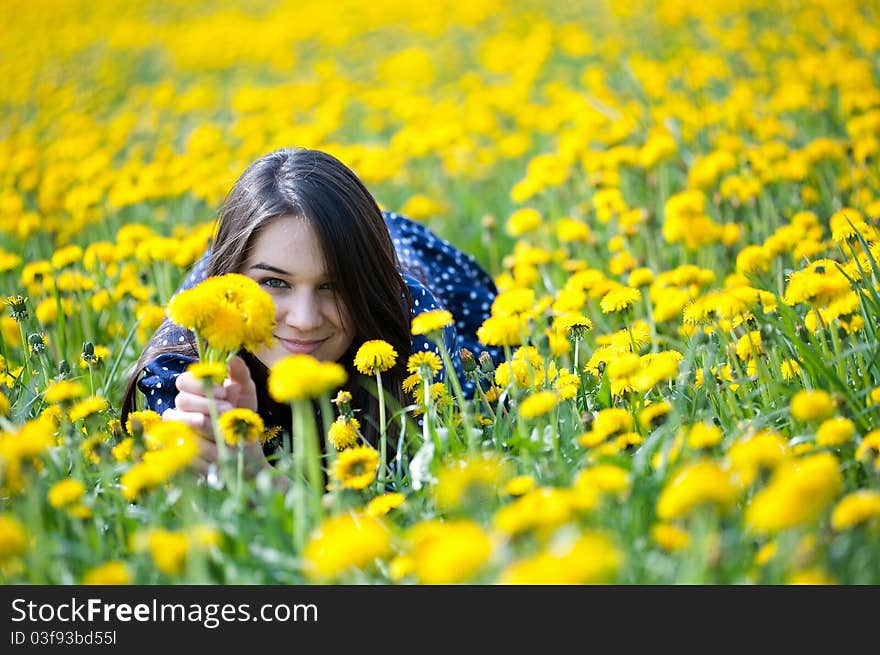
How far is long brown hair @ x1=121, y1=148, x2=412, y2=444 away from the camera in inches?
89.5

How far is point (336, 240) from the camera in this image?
2.26m

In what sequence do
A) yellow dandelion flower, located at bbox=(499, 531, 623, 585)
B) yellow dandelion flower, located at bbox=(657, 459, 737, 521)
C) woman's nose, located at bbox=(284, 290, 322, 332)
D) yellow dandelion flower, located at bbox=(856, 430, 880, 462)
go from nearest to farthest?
yellow dandelion flower, located at bbox=(499, 531, 623, 585) < yellow dandelion flower, located at bbox=(657, 459, 737, 521) < yellow dandelion flower, located at bbox=(856, 430, 880, 462) < woman's nose, located at bbox=(284, 290, 322, 332)

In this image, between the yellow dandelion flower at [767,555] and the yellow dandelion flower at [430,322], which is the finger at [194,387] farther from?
the yellow dandelion flower at [767,555]

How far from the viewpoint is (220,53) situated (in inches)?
285

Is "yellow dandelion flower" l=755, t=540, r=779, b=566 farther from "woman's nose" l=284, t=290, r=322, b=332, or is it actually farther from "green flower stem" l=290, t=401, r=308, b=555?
"woman's nose" l=284, t=290, r=322, b=332

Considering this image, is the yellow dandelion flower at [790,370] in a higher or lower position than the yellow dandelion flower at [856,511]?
higher

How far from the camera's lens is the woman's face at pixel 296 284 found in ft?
7.23

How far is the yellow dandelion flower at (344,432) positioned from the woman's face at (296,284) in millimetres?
310

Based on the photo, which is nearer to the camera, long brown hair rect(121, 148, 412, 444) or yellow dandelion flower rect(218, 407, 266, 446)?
yellow dandelion flower rect(218, 407, 266, 446)

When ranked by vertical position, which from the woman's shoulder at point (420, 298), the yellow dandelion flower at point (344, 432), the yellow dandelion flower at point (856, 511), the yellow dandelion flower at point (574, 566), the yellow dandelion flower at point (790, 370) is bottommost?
the yellow dandelion flower at point (574, 566)

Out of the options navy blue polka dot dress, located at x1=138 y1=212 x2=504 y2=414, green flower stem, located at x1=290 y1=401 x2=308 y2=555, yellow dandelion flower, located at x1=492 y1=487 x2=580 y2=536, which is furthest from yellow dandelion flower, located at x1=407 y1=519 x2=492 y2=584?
navy blue polka dot dress, located at x1=138 y1=212 x2=504 y2=414

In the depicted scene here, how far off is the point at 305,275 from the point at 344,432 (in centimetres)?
47

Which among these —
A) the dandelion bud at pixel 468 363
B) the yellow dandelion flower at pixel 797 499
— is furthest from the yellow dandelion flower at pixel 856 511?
the dandelion bud at pixel 468 363
